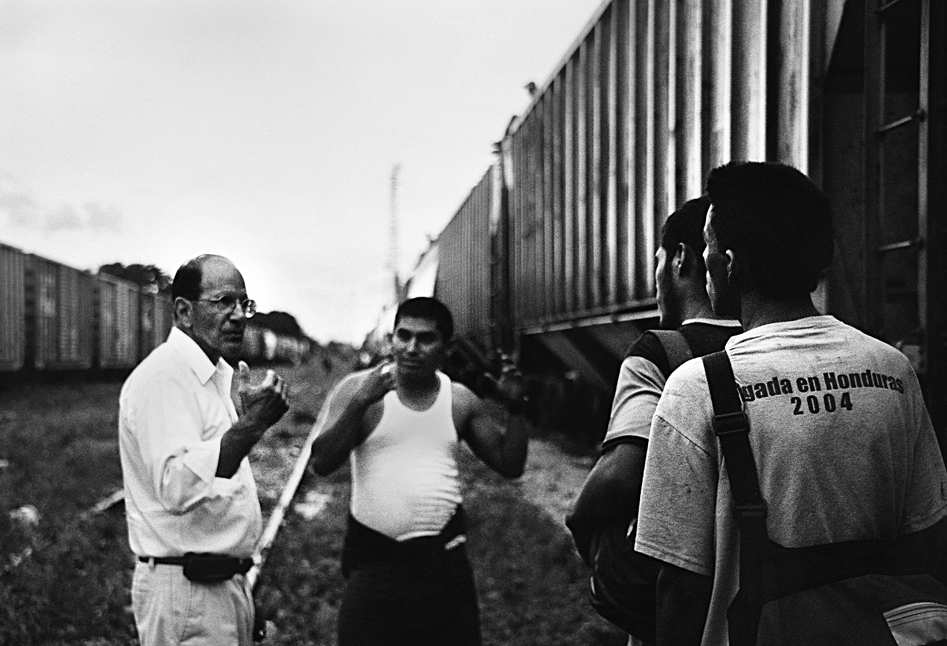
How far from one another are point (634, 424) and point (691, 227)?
55 centimetres

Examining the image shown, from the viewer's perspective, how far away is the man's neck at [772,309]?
225 cm

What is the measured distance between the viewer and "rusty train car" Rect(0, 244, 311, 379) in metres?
26.0

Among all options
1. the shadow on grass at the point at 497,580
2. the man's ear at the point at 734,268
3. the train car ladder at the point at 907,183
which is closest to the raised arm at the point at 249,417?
the man's ear at the point at 734,268

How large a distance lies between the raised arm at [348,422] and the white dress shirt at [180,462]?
23.3 inches

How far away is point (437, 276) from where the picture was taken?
25359 millimetres

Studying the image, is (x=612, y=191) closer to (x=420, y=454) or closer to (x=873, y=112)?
(x=873, y=112)

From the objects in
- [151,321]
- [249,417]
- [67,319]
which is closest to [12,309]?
[67,319]

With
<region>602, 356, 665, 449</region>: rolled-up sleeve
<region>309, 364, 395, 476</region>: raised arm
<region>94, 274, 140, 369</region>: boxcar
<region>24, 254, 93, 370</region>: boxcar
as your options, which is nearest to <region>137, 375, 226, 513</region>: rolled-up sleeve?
<region>309, 364, 395, 476</region>: raised arm

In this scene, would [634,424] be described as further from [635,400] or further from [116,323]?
[116,323]

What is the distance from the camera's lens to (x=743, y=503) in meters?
2.07

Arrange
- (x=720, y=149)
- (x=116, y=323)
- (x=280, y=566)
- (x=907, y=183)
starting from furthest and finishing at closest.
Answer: (x=116, y=323) → (x=280, y=566) → (x=720, y=149) → (x=907, y=183)

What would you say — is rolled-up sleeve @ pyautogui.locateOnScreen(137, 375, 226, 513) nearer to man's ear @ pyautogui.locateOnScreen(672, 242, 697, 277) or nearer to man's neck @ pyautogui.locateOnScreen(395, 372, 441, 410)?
man's neck @ pyautogui.locateOnScreen(395, 372, 441, 410)

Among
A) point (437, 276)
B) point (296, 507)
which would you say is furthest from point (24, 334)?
point (296, 507)

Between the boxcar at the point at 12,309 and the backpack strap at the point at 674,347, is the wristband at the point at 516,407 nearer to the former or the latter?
the backpack strap at the point at 674,347
